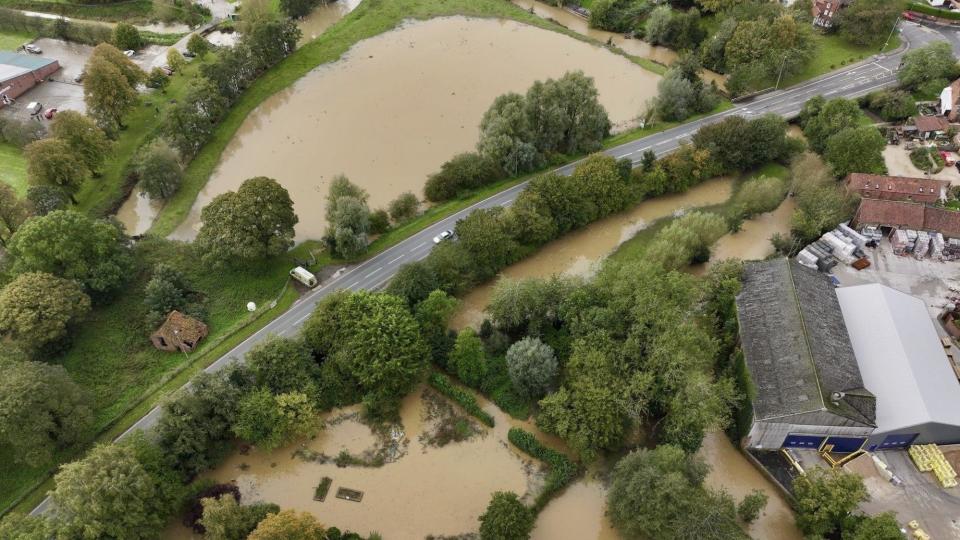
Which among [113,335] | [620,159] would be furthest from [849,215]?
[113,335]

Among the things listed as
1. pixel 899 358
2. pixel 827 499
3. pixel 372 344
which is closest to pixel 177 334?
pixel 372 344

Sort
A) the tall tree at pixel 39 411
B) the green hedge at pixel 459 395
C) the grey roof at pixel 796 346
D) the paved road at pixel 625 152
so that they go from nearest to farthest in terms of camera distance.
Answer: the tall tree at pixel 39 411 → the grey roof at pixel 796 346 → the green hedge at pixel 459 395 → the paved road at pixel 625 152

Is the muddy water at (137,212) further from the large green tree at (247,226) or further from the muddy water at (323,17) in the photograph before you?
the muddy water at (323,17)

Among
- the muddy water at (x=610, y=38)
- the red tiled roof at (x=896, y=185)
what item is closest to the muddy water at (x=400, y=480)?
the red tiled roof at (x=896, y=185)

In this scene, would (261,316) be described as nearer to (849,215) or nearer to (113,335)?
(113,335)

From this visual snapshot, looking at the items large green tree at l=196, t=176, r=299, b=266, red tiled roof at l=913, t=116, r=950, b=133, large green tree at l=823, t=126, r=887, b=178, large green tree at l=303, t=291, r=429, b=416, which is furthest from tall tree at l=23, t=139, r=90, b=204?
red tiled roof at l=913, t=116, r=950, b=133

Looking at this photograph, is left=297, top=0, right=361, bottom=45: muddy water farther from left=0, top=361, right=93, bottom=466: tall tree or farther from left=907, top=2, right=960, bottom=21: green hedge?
left=907, top=2, right=960, bottom=21: green hedge

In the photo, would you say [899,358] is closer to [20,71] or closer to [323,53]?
[323,53]
